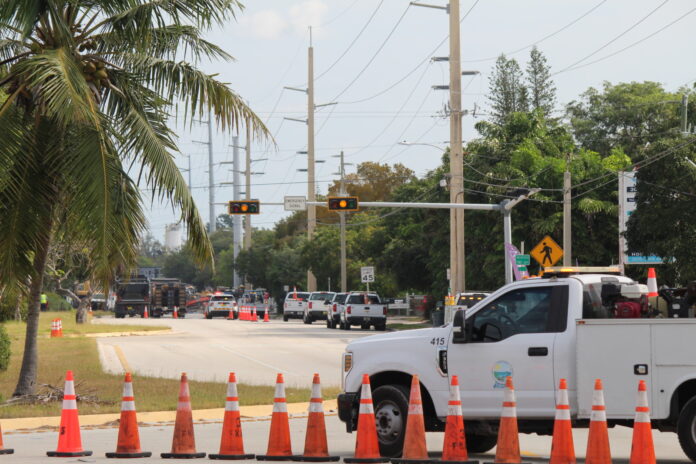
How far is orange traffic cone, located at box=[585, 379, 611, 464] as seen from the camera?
10453 mm

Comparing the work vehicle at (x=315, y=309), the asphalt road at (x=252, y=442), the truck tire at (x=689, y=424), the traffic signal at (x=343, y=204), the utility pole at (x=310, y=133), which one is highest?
the utility pole at (x=310, y=133)

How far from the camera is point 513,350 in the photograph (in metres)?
12.4

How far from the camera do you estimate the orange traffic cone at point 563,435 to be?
1070 cm

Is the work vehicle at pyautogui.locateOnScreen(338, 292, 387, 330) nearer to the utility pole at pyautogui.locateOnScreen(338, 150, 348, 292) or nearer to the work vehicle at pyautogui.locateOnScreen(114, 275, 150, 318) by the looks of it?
the utility pole at pyautogui.locateOnScreen(338, 150, 348, 292)

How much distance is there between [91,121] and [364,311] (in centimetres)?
3750

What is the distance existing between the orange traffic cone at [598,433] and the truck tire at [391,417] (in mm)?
2639

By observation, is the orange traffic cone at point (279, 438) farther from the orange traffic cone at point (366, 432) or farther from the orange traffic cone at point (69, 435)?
the orange traffic cone at point (69, 435)

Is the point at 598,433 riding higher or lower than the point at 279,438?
higher

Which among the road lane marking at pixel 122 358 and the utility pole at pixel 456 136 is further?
the utility pole at pixel 456 136

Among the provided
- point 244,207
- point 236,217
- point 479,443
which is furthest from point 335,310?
point 236,217

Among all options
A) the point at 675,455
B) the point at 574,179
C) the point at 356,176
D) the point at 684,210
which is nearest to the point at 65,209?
the point at 675,455

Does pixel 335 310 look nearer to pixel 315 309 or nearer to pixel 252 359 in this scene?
pixel 315 309

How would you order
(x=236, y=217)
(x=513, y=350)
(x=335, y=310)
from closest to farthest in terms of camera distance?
(x=513, y=350), (x=335, y=310), (x=236, y=217)

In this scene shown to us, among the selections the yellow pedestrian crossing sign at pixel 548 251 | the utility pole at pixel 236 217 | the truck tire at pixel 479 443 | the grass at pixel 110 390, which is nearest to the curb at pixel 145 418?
the grass at pixel 110 390
